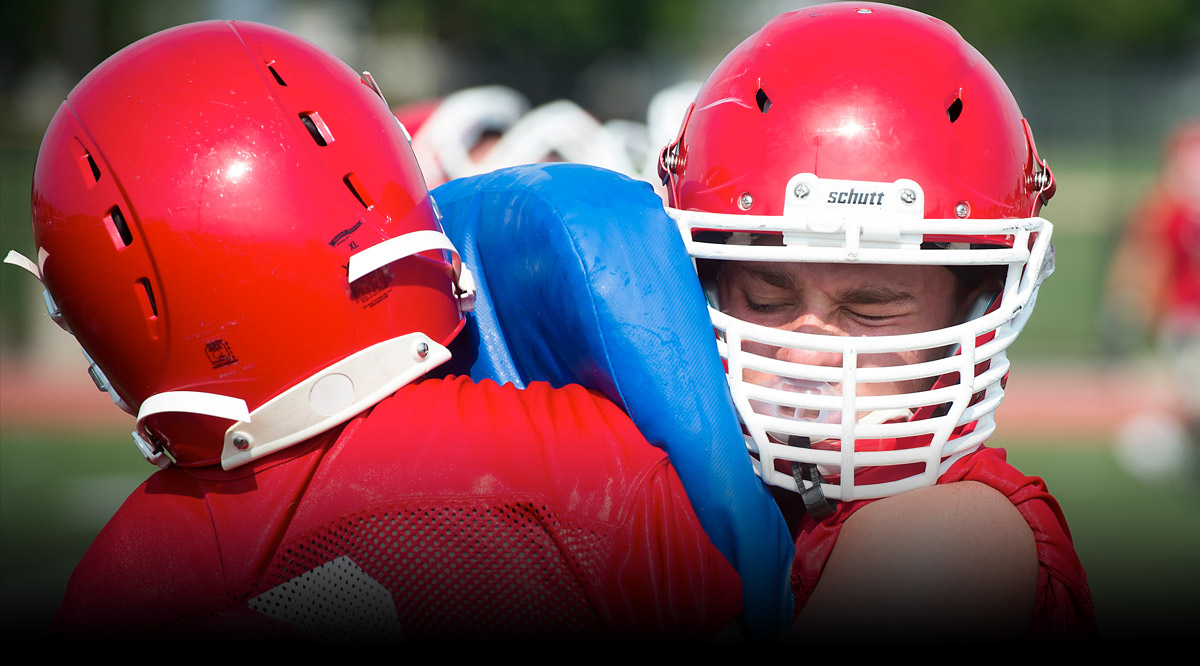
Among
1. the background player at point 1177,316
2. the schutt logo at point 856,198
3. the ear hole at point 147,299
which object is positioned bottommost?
the background player at point 1177,316

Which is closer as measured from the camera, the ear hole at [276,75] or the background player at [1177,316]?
the ear hole at [276,75]

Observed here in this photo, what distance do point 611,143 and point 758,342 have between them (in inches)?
114

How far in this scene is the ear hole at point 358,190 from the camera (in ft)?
5.98

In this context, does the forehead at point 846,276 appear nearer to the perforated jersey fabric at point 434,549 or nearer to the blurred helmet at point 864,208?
the blurred helmet at point 864,208

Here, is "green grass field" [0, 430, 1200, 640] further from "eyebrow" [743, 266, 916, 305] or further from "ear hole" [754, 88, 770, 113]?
"ear hole" [754, 88, 770, 113]

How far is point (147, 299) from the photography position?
5.67 ft

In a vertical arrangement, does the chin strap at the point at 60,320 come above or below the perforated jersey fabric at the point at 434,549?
above

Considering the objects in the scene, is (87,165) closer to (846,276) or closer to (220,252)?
(220,252)

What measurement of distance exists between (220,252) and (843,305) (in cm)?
116

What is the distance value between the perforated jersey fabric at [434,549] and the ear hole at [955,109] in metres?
1.00

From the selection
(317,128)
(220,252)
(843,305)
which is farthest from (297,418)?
(843,305)

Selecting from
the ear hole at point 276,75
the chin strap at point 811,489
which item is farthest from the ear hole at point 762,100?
the ear hole at point 276,75

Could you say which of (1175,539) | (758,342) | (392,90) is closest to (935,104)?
(758,342)

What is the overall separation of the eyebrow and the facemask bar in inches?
2.9
